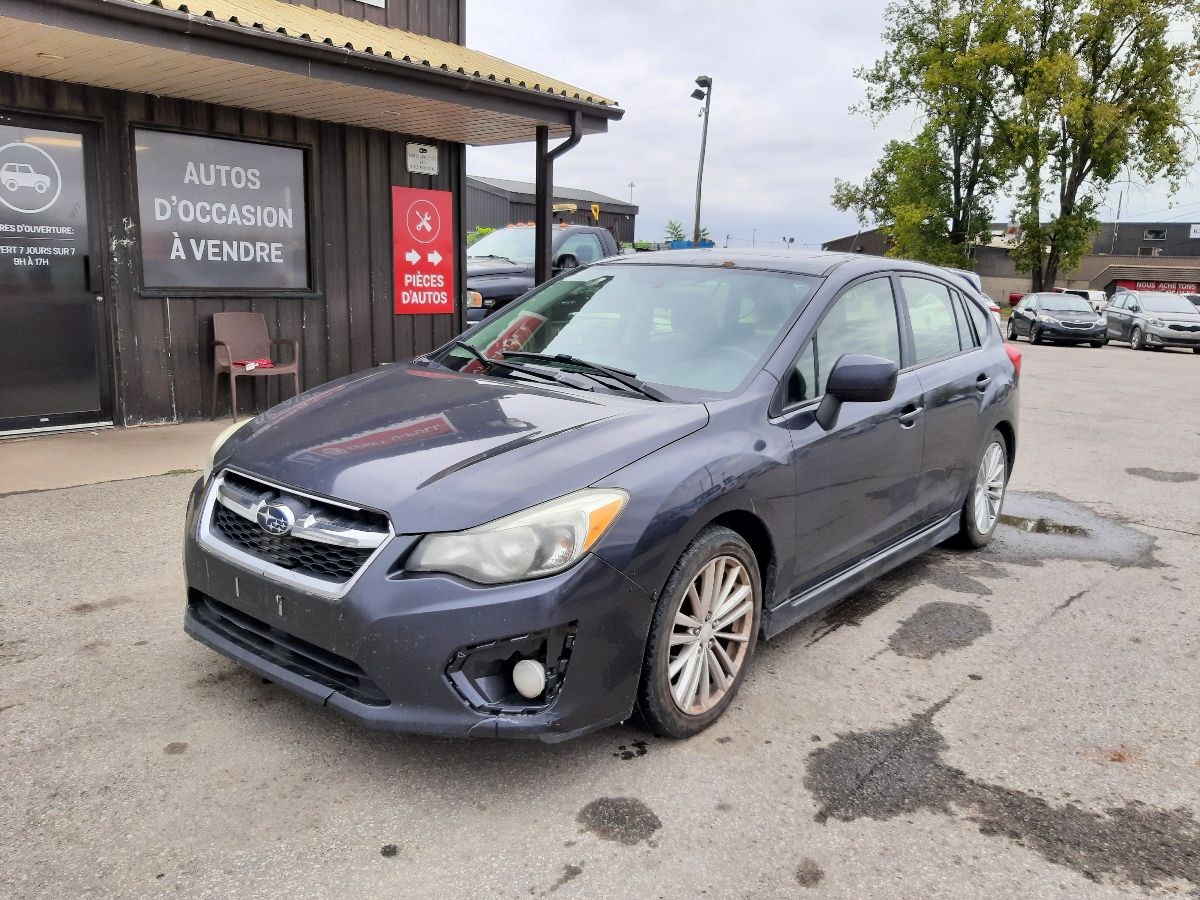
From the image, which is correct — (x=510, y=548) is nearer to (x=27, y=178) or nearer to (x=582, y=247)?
(x=27, y=178)

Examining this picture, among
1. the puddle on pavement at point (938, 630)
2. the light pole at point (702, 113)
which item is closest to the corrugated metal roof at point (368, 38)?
the puddle on pavement at point (938, 630)

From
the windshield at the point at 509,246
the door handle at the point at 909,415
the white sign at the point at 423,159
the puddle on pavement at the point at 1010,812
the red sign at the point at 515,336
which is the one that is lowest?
the puddle on pavement at the point at 1010,812

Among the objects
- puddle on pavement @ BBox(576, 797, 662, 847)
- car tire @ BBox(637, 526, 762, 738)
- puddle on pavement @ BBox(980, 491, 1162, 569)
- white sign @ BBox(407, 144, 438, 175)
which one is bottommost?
puddle on pavement @ BBox(576, 797, 662, 847)

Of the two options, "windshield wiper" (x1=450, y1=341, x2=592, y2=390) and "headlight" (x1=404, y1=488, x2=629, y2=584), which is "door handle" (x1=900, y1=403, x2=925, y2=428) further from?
→ "headlight" (x1=404, y1=488, x2=629, y2=584)

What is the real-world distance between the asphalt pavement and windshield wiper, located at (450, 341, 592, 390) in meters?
1.29

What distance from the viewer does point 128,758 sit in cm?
293

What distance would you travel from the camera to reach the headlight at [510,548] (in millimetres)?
2615

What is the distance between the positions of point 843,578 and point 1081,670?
1.00 m

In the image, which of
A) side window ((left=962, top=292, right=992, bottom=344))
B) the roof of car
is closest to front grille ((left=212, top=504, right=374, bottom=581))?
the roof of car

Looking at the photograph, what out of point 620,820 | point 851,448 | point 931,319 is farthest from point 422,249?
point 620,820

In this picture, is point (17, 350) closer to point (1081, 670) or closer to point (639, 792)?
point (639, 792)

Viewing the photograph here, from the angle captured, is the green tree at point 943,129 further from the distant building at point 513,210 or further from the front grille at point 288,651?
the front grille at point 288,651

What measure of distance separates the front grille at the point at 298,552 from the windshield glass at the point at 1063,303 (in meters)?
24.1

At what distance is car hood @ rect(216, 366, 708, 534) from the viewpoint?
2697mm
